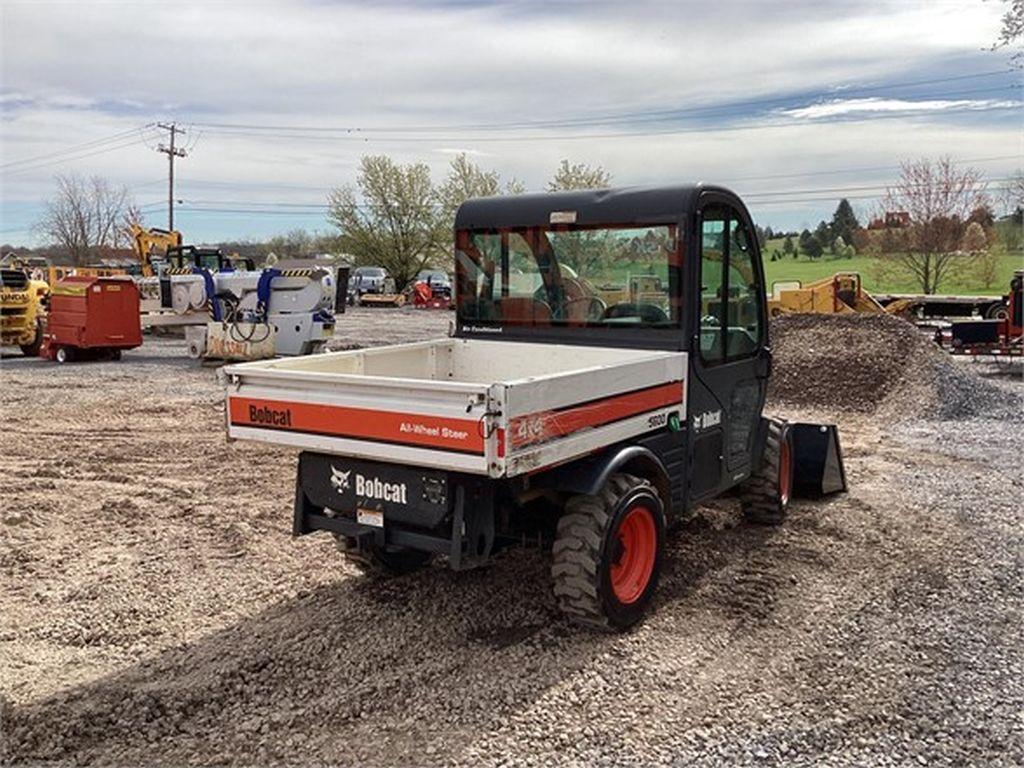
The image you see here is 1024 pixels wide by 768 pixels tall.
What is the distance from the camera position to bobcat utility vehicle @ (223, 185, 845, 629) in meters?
3.93

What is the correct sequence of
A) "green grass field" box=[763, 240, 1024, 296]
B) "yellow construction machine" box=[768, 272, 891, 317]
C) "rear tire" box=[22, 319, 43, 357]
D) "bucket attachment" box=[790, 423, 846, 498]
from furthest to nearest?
"green grass field" box=[763, 240, 1024, 296], "yellow construction machine" box=[768, 272, 891, 317], "rear tire" box=[22, 319, 43, 357], "bucket attachment" box=[790, 423, 846, 498]

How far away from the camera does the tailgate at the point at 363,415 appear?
3697 millimetres

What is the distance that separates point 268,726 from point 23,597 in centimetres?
216

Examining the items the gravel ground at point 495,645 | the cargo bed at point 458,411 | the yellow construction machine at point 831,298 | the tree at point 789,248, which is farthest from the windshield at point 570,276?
the tree at point 789,248

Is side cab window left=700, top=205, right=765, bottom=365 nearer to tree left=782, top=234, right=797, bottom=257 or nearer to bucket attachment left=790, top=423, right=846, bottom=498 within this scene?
bucket attachment left=790, top=423, right=846, bottom=498

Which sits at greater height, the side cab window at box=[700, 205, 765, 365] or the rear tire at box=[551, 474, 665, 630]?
the side cab window at box=[700, 205, 765, 365]

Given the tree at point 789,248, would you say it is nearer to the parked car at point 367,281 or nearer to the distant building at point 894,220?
the distant building at point 894,220

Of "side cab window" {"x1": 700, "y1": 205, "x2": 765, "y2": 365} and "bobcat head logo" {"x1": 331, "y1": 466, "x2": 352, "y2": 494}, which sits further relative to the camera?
"side cab window" {"x1": 700, "y1": 205, "x2": 765, "y2": 365}

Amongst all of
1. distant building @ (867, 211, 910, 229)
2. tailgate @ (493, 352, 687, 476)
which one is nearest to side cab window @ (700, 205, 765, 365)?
tailgate @ (493, 352, 687, 476)

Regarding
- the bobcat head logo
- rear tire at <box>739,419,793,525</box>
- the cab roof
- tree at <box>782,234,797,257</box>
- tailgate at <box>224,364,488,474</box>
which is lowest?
rear tire at <box>739,419,793,525</box>

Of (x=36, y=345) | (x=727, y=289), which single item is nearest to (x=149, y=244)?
(x=36, y=345)

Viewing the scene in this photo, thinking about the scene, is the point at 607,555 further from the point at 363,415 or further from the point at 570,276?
the point at 570,276

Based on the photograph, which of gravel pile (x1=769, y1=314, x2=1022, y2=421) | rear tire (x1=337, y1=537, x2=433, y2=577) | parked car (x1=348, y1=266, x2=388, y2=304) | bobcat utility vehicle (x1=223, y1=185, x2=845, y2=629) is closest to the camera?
bobcat utility vehicle (x1=223, y1=185, x2=845, y2=629)

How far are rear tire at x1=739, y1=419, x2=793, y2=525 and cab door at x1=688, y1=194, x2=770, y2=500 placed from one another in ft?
0.60
